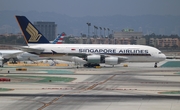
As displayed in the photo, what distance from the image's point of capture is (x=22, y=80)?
53719 millimetres

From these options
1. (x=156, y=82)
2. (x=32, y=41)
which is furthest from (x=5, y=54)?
(x=156, y=82)

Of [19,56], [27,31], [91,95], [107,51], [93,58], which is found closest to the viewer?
[91,95]

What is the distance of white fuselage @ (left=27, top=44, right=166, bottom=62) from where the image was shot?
82250 millimetres

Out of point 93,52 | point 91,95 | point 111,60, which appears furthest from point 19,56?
point 91,95

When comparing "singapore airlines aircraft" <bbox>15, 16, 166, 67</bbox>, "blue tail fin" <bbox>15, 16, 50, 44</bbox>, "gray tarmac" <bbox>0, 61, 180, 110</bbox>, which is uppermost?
"blue tail fin" <bbox>15, 16, 50, 44</bbox>

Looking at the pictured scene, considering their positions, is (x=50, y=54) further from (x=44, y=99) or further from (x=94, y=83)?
(x=44, y=99)

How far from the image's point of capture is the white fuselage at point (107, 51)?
82.2 m

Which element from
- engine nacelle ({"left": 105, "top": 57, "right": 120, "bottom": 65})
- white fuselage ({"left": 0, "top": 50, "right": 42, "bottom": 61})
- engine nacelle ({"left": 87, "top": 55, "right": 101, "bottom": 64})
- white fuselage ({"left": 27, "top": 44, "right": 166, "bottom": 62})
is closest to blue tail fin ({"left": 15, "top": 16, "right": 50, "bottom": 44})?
white fuselage ({"left": 27, "top": 44, "right": 166, "bottom": 62})

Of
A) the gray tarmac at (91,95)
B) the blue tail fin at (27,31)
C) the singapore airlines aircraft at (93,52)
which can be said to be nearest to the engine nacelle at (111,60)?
the singapore airlines aircraft at (93,52)

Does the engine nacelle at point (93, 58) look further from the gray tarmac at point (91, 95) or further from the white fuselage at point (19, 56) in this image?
the gray tarmac at point (91, 95)

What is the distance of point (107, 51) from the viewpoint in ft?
272

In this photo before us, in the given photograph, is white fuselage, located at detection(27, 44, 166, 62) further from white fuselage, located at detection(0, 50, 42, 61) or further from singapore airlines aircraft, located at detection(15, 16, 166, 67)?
white fuselage, located at detection(0, 50, 42, 61)

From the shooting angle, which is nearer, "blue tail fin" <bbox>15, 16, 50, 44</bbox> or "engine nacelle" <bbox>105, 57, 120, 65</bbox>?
"engine nacelle" <bbox>105, 57, 120, 65</bbox>

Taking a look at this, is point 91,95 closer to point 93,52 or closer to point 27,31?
point 93,52
